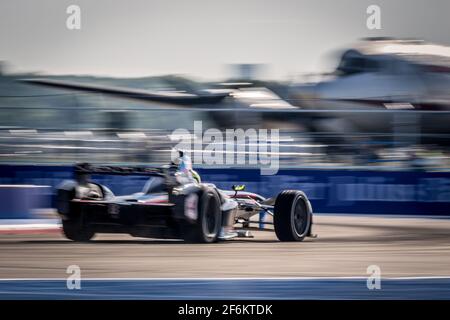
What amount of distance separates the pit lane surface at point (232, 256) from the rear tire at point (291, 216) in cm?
15

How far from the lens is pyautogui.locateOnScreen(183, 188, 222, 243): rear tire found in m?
11.6

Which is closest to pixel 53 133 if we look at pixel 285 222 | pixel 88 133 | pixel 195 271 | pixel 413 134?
pixel 88 133

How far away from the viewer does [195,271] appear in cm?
980

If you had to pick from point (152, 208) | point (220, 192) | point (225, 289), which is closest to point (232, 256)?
point (152, 208)

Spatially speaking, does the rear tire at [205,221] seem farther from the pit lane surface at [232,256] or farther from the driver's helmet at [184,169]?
the driver's helmet at [184,169]

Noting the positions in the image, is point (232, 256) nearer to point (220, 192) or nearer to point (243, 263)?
point (243, 263)

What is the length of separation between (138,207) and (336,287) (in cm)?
302

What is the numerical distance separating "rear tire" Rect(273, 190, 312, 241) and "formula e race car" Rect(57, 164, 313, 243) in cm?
1

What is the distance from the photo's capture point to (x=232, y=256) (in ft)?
36.3

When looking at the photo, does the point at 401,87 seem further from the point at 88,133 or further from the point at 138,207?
the point at 138,207

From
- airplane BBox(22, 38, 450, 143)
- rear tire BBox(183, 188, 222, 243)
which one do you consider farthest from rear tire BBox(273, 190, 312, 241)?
airplane BBox(22, 38, 450, 143)

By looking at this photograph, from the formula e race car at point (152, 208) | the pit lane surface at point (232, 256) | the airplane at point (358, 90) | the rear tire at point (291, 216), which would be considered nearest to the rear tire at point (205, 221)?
the formula e race car at point (152, 208)

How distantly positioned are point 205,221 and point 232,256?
0.85 m

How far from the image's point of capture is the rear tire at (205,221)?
1158cm
